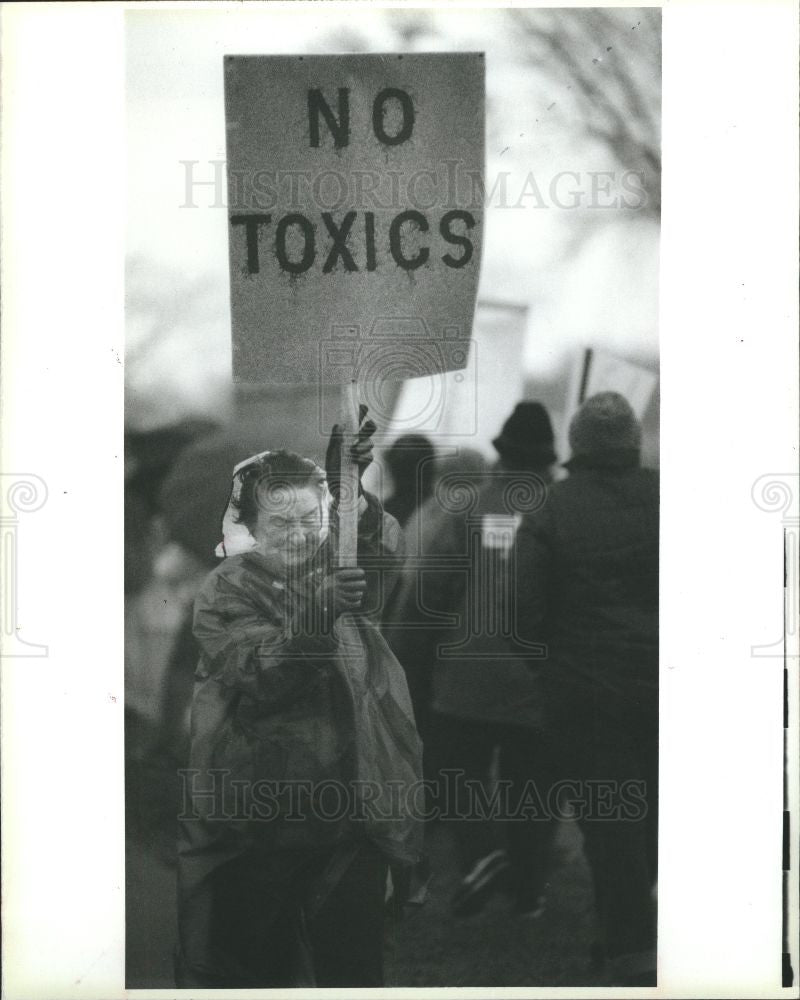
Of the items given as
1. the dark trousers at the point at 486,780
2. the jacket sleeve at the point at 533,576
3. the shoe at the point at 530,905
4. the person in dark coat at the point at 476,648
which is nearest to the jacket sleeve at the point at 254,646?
the person in dark coat at the point at 476,648

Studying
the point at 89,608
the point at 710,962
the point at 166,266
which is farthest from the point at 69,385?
the point at 710,962

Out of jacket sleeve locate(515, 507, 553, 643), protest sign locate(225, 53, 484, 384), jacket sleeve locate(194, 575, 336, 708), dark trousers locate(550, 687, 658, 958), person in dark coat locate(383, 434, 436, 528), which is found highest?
protest sign locate(225, 53, 484, 384)

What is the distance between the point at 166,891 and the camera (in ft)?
7.73

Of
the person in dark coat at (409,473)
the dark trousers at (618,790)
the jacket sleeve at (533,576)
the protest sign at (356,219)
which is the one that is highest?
the protest sign at (356,219)

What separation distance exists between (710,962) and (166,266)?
1.81m

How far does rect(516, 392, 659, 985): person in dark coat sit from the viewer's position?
2328 millimetres

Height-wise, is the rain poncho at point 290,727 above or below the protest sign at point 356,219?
below

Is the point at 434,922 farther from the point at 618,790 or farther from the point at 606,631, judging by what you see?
the point at 606,631

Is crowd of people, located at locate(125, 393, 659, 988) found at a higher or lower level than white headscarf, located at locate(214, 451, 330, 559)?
lower

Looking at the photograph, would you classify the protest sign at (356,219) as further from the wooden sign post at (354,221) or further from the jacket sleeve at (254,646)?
the jacket sleeve at (254,646)

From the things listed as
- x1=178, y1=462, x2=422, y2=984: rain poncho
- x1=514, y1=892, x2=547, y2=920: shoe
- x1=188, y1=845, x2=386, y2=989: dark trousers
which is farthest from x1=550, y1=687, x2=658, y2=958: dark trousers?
x1=188, y1=845, x2=386, y2=989: dark trousers

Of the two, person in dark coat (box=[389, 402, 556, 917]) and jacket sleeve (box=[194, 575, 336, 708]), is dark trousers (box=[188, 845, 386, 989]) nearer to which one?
person in dark coat (box=[389, 402, 556, 917])

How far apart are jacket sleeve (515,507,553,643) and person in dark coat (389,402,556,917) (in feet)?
0.07

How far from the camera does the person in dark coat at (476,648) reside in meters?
2.32
